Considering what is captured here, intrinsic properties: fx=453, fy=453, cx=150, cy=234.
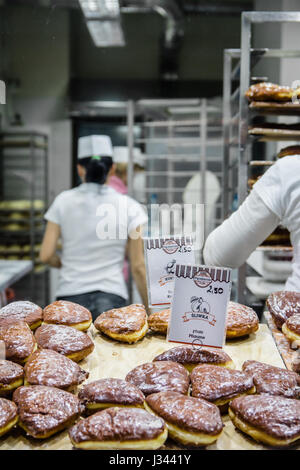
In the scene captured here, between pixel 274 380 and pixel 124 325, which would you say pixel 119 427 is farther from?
pixel 124 325

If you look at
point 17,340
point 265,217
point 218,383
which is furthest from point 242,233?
point 17,340

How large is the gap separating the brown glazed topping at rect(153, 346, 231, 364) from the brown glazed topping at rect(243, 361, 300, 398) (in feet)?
0.22

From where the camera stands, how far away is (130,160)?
13.2ft

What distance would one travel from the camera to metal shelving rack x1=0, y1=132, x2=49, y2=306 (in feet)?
16.1

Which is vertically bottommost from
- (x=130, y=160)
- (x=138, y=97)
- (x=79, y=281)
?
(x=79, y=281)

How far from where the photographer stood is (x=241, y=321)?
119cm

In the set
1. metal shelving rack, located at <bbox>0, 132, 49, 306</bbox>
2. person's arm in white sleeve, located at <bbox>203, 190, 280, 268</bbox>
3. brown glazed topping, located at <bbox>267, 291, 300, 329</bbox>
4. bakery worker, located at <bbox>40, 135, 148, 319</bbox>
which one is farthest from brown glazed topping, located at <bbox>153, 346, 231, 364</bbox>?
metal shelving rack, located at <bbox>0, 132, 49, 306</bbox>

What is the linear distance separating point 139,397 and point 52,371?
0.20 m

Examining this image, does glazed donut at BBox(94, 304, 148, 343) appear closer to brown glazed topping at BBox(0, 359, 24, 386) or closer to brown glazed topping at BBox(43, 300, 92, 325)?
brown glazed topping at BBox(43, 300, 92, 325)

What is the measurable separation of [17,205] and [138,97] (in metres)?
1.79

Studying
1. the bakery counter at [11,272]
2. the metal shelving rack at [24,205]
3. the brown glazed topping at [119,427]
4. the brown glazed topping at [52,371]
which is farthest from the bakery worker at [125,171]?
the brown glazed topping at [119,427]

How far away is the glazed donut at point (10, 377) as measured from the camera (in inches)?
34.9

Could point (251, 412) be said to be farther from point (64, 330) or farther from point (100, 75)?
point (100, 75)

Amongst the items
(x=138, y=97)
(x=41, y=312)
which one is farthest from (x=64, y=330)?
(x=138, y=97)
